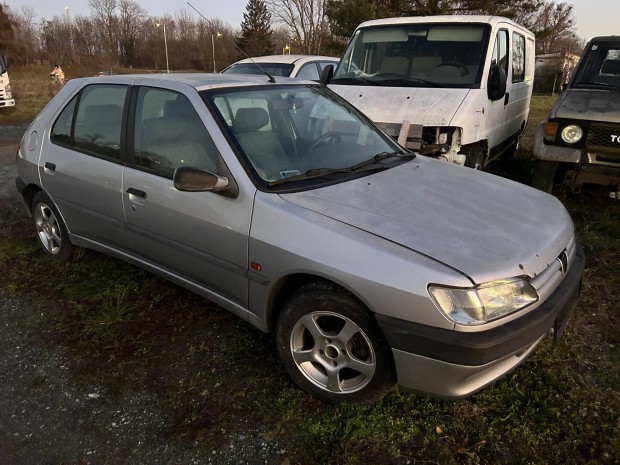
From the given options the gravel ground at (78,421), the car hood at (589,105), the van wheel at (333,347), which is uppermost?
the car hood at (589,105)

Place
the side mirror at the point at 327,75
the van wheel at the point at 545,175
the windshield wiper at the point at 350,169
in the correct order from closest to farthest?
1. the windshield wiper at the point at 350,169
2. the van wheel at the point at 545,175
3. the side mirror at the point at 327,75

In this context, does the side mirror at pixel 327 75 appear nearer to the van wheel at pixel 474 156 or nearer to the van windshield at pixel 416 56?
the van windshield at pixel 416 56

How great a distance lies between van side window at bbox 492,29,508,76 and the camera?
18.5 ft

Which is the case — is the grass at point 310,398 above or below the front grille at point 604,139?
→ below

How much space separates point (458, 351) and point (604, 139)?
3779mm

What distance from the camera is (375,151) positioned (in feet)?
10.6

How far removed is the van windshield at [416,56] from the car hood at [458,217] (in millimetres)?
2866

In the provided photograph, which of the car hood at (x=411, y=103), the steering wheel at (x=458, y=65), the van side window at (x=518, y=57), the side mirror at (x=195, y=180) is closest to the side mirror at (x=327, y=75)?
the car hood at (x=411, y=103)

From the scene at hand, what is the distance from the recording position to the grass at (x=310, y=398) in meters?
2.22

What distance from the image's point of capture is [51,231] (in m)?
4.21

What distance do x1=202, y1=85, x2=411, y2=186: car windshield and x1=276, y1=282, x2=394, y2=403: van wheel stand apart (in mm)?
726

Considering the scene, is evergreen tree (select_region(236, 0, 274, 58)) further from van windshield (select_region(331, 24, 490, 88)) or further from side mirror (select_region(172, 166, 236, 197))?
side mirror (select_region(172, 166, 236, 197))

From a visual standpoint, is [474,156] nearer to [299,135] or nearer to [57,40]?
[299,135]

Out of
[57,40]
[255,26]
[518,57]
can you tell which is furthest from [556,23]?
[57,40]
